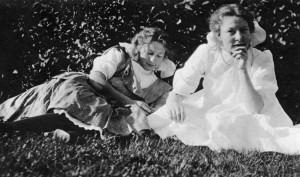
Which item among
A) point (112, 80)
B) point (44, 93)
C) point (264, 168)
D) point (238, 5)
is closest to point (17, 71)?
point (44, 93)

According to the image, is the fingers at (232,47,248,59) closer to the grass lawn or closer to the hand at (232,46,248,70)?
the hand at (232,46,248,70)

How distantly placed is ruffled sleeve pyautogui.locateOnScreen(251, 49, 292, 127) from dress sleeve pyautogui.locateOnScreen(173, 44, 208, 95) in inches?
13.7

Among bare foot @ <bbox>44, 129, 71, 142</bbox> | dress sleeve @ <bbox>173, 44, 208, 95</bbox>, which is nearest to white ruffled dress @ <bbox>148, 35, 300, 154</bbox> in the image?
dress sleeve @ <bbox>173, 44, 208, 95</bbox>

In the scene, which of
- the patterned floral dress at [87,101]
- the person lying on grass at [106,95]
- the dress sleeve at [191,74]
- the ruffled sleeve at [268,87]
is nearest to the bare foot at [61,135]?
the person lying on grass at [106,95]

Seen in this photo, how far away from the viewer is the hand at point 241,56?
2.87 metres

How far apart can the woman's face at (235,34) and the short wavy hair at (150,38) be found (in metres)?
0.45

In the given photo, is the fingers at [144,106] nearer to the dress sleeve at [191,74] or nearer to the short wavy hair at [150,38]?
the dress sleeve at [191,74]

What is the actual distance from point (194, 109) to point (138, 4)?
93 centimetres

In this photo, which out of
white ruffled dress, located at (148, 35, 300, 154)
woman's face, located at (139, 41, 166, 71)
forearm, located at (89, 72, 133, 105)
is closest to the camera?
white ruffled dress, located at (148, 35, 300, 154)

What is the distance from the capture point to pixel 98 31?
11.0ft

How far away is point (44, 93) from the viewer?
2.91 meters

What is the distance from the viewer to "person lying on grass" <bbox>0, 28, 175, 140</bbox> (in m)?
2.67

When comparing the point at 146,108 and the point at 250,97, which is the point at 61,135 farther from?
the point at 250,97

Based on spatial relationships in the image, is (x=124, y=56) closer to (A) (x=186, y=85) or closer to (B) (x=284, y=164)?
(A) (x=186, y=85)
